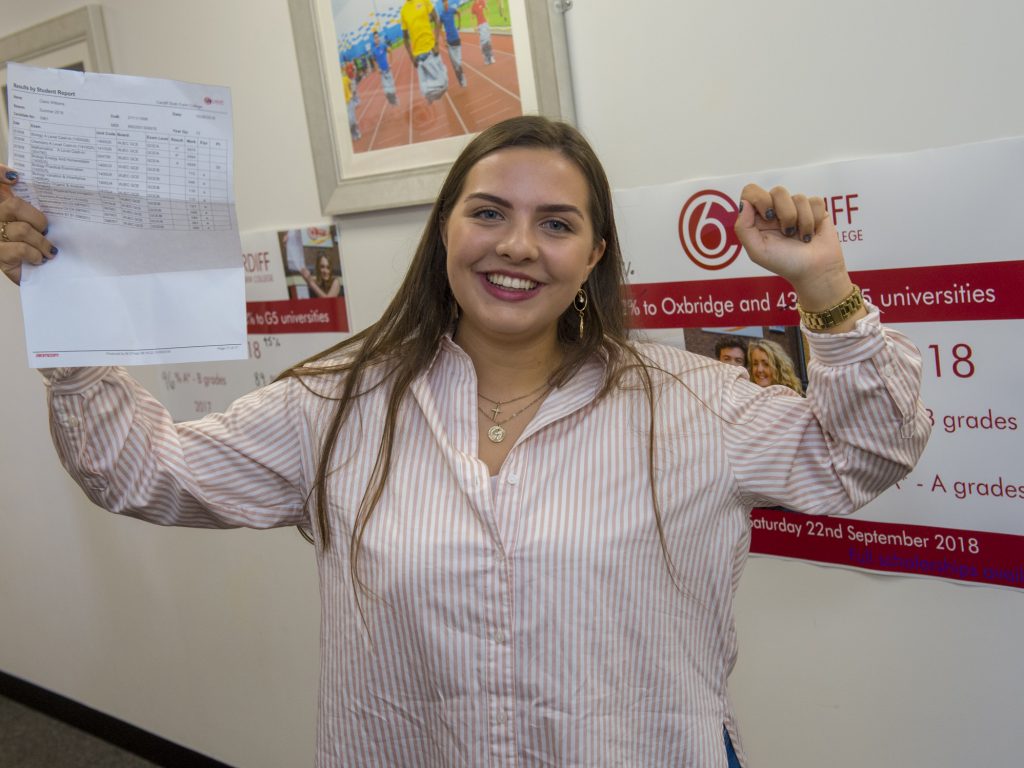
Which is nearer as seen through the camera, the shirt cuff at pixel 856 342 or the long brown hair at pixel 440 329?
the shirt cuff at pixel 856 342

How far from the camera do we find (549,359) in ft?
4.58

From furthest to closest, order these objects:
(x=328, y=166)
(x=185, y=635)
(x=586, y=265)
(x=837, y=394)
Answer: (x=185, y=635)
(x=328, y=166)
(x=586, y=265)
(x=837, y=394)

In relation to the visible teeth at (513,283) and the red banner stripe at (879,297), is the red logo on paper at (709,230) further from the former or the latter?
the visible teeth at (513,283)

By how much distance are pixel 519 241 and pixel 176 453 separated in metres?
0.54

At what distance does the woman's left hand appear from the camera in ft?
3.65

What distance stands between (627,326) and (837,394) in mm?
408

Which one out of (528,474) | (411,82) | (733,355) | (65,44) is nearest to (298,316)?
(411,82)

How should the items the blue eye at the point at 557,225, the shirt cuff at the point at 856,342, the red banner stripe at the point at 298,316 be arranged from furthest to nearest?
the red banner stripe at the point at 298,316
the blue eye at the point at 557,225
the shirt cuff at the point at 856,342

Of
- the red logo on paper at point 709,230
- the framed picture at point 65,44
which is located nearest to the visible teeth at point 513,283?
the red logo on paper at point 709,230

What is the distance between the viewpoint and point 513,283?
4.20ft

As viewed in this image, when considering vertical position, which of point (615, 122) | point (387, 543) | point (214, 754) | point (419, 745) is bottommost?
point (214, 754)

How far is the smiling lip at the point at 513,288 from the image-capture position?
1275mm

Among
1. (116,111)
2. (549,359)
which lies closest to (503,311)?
(549,359)

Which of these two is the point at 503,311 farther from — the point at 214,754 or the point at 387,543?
the point at 214,754
